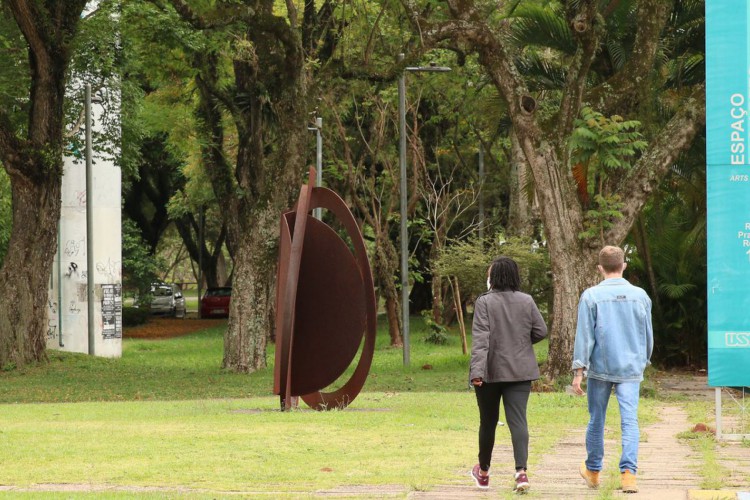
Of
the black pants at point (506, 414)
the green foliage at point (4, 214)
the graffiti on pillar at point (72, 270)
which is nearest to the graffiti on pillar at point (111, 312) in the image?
the graffiti on pillar at point (72, 270)

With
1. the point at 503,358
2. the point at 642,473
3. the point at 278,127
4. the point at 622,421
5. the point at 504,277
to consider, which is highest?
the point at 278,127

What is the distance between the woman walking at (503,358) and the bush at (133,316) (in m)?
40.0

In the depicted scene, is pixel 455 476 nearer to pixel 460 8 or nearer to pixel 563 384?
pixel 563 384

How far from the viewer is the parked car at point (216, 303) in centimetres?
5119

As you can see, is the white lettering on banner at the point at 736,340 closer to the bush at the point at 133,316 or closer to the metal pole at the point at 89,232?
the metal pole at the point at 89,232

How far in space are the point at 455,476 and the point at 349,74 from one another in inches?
566

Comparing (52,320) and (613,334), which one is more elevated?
(613,334)

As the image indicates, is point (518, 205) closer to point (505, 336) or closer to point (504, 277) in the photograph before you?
point (504, 277)

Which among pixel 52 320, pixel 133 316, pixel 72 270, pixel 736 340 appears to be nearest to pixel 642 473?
pixel 736 340

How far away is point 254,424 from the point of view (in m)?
12.8

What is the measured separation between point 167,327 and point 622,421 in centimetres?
4039

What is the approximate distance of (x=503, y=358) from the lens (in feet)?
27.0

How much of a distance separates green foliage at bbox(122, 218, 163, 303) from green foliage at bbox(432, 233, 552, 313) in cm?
1832

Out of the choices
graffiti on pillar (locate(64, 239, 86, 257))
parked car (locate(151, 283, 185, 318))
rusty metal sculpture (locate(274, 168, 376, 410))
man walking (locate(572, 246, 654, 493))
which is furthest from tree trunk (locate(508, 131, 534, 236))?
parked car (locate(151, 283, 185, 318))
